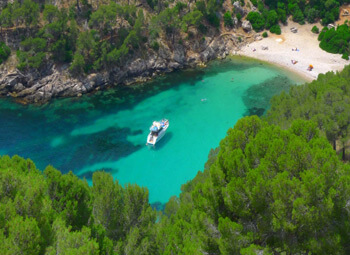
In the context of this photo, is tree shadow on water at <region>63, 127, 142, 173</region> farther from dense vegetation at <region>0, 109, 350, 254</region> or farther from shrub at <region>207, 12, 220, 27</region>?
shrub at <region>207, 12, 220, 27</region>

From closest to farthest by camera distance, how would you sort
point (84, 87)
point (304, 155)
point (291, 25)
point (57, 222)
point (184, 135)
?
point (57, 222) → point (304, 155) → point (184, 135) → point (84, 87) → point (291, 25)

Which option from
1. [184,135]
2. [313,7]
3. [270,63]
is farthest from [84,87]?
[313,7]

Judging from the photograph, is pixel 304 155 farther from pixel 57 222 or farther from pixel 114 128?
pixel 114 128

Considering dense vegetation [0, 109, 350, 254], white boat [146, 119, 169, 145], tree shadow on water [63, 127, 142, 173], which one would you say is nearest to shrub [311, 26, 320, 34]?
white boat [146, 119, 169, 145]

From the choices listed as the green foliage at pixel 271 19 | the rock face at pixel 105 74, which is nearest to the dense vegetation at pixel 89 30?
the rock face at pixel 105 74

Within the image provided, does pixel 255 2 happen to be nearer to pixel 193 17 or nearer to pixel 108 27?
pixel 193 17
